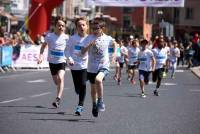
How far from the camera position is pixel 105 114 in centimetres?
1333

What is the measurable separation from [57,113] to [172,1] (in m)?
25.2

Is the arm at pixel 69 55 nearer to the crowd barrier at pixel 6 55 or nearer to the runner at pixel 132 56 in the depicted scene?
the runner at pixel 132 56

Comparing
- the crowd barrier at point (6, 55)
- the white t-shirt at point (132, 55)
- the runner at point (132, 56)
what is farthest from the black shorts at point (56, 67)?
the crowd barrier at point (6, 55)

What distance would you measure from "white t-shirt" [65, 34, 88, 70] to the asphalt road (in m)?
0.92

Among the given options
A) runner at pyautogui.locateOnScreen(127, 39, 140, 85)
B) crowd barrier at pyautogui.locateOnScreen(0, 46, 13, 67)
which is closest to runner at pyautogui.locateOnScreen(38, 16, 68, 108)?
runner at pyautogui.locateOnScreen(127, 39, 140, 85)

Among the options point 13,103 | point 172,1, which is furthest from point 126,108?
point 172,1

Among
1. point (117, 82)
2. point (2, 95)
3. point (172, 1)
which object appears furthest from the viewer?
point (172, 1)

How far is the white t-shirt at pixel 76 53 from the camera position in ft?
42.2

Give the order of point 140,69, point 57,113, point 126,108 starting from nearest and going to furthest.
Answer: point 57,113, point 126,108, point 140,69

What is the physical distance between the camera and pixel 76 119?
12.3m

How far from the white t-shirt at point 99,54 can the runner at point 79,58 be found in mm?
389

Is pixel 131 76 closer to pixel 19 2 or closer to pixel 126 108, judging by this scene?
pixel 126 108

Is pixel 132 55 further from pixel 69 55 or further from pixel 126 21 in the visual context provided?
pixel 126 21

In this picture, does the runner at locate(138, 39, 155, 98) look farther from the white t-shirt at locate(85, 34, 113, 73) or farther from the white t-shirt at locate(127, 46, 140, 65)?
the white t-shirt at locate(85, 34, 113, 73)
